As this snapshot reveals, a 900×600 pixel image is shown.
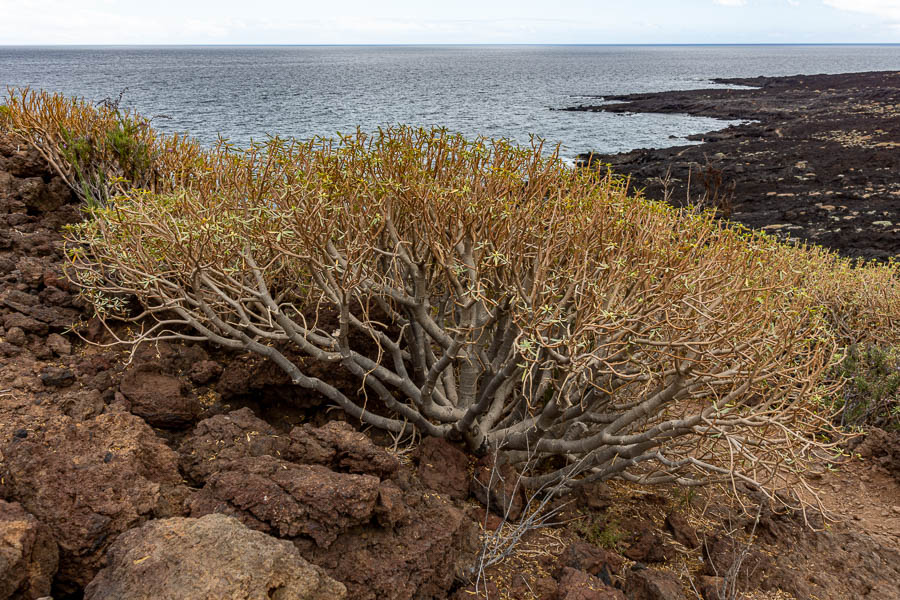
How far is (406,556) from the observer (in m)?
2.86

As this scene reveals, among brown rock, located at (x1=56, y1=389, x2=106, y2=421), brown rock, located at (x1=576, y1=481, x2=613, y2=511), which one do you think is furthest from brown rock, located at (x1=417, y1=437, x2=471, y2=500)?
brown rock, located at (x1=56, y1=389, x2=106, y2=421)

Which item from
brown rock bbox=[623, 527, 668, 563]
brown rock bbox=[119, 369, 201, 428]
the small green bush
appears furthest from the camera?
the small green bush

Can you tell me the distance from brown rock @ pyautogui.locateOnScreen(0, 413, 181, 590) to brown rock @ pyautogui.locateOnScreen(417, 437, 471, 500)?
154 cm

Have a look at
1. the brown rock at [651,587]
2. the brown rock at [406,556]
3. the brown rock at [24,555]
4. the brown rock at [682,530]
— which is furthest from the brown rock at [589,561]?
the brown rock at [24,555]

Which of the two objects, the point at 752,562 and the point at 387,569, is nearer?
the point at 387,569

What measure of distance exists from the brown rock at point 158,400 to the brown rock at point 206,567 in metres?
1.70

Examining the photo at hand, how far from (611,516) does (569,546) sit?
2.61 ft

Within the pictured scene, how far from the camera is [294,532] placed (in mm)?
2666

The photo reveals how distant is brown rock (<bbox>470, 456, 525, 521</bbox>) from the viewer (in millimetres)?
3883

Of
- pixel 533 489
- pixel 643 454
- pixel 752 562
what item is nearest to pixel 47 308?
pixel 533 489

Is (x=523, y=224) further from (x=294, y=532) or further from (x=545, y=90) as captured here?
(x=545, y=90)

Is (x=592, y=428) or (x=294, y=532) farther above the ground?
(x=294, y=532)

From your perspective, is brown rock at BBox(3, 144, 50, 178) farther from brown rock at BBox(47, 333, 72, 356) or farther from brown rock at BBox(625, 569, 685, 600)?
brown rock at BBox(625, 569, 685, 600)

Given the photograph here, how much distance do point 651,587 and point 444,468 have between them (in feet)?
4.79
